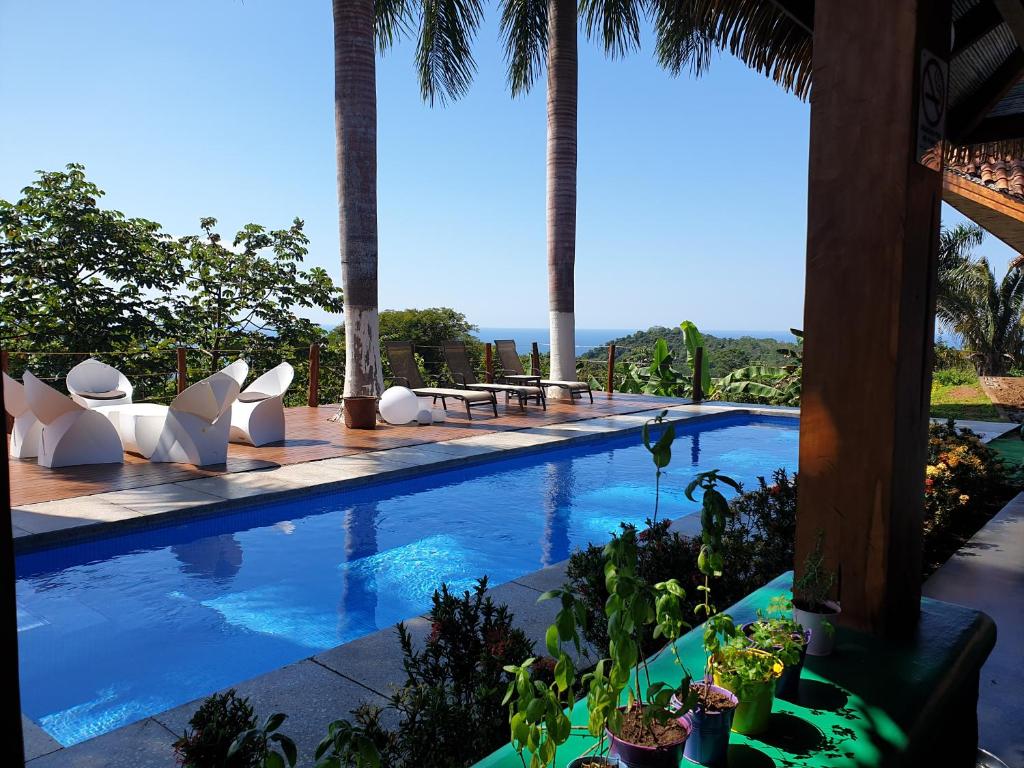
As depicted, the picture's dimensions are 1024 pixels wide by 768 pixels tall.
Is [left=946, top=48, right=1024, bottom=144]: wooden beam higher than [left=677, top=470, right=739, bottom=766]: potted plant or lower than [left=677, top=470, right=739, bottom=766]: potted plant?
higher

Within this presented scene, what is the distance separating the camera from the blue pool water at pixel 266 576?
12.2 ft

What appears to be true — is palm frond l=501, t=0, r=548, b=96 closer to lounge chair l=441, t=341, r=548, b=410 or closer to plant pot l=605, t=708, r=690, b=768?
lounge chair l=441, t=341, r=548, b=410

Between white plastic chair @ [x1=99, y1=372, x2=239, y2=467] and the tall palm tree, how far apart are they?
6.58 metres

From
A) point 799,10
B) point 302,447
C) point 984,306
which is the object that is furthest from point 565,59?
point 984,306

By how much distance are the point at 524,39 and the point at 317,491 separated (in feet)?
33.1

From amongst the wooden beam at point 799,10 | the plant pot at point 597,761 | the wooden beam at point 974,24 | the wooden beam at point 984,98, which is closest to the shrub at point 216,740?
the plant pot at point 597,761

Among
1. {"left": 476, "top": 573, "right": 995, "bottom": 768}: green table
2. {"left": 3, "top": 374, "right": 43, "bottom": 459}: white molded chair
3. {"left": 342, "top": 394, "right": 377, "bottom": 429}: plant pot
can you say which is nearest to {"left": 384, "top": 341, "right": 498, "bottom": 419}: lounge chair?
{"left": 342, "top": 394, "right": 377, "bottom": 429}: plant pot

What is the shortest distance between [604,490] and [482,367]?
10.1 meters

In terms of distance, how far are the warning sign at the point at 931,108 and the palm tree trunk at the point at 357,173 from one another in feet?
27.1

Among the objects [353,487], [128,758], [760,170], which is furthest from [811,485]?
[760,170]

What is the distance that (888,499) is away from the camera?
2146 millimetres

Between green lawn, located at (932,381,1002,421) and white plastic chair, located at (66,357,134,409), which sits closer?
white plastic chair, located at (66,357,134,409)

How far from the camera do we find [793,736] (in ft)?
5.55

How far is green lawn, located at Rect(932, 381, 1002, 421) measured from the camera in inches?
495
